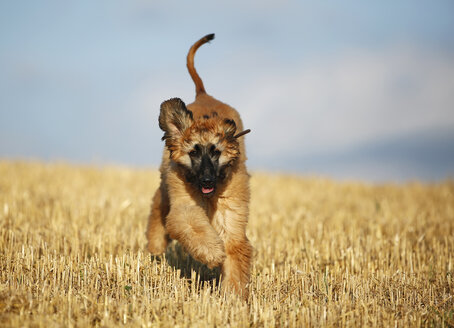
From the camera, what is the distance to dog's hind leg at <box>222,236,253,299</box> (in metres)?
3.78

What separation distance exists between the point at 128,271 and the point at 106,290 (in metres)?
0.37

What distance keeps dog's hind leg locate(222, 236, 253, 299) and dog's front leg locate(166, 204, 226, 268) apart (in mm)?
285

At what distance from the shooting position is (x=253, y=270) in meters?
4.71

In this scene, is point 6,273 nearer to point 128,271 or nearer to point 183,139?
point 128,271

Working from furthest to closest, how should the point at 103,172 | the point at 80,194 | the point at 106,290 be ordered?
the point at 103,172 → the point at 80,194 → the point at 106,290

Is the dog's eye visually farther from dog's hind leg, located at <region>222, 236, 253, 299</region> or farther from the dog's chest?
dog's hind leg, located at <region>222, 236, 253, 299</region>

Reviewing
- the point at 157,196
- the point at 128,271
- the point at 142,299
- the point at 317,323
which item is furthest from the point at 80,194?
the point at 317,323

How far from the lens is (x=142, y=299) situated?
330 centimetres

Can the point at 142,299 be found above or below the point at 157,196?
below

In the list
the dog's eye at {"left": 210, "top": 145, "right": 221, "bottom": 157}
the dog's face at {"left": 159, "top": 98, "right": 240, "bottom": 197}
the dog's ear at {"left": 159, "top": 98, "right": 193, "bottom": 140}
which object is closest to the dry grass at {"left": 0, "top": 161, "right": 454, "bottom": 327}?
the dog's face at {"left": 159, "top": 98, "right": 240, "bottom": 197}

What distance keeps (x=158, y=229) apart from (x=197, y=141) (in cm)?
149

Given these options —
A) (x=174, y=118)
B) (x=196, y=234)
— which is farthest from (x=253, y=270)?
(x=174, y=118)

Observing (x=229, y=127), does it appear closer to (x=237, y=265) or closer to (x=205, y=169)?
(x=205, y=169)

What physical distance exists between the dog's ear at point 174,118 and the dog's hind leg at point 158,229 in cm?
114
